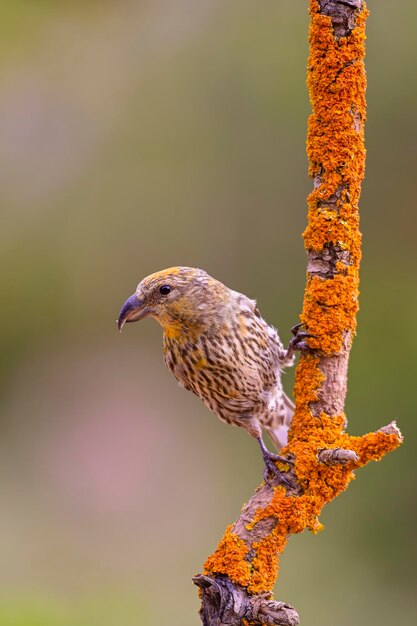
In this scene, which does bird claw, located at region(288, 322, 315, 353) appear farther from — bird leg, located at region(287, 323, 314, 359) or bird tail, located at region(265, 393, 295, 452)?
bird tail, located at region(265, 393, 295, 452)

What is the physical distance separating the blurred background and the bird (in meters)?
3.61

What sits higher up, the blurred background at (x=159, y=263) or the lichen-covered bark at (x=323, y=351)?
the blurred background at (x=159, y=263)

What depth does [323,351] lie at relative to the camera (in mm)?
4242

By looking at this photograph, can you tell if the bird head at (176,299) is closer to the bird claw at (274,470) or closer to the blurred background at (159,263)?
the bird claw at (274,470)

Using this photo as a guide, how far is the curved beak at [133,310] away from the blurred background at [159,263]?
Result: 164 inches

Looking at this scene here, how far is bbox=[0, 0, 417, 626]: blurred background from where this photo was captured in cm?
875

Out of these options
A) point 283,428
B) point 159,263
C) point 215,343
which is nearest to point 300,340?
point 215,343

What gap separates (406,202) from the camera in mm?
9250

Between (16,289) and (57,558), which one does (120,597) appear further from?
(16,289)

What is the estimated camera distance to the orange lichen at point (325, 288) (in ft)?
13.0

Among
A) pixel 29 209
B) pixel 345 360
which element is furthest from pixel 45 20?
pixel 345 360

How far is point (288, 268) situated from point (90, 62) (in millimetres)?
3033

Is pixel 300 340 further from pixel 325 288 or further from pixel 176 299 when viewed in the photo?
pixel 176 299

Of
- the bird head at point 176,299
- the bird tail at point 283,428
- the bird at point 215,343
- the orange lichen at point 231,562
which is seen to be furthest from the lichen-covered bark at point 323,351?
the bird tail at point 283,428
